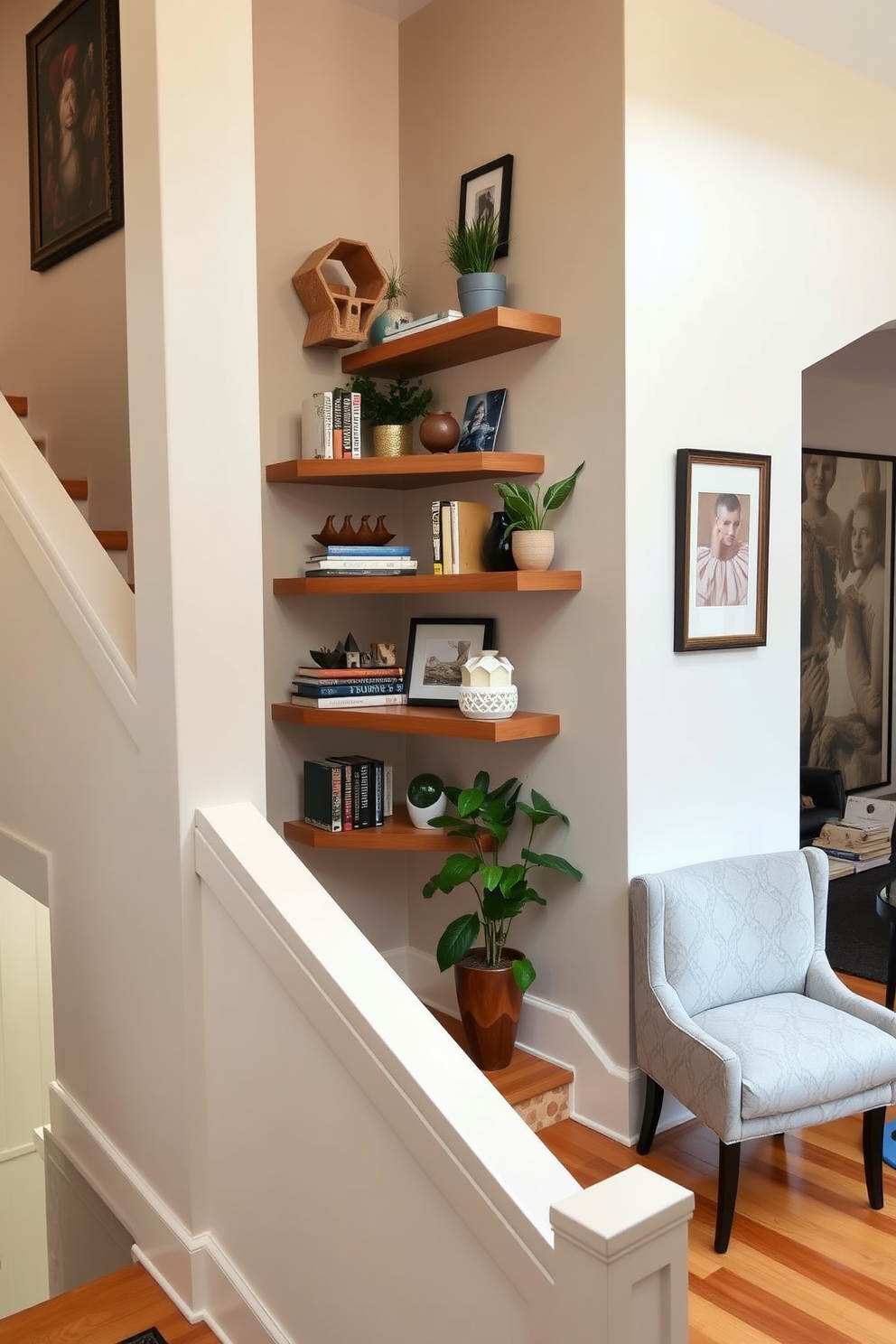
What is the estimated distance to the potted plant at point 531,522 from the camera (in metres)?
3.12

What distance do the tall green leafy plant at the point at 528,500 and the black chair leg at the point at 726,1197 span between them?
1.68 meters

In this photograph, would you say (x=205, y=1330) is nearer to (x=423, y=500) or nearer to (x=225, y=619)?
(x=225, y=619)

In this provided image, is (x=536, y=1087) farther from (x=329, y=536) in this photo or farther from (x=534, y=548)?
(x=329, y=536)

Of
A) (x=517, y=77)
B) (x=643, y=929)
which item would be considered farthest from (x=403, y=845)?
(x=517, y=77)

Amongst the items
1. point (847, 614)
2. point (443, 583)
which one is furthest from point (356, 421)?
point (847, 614)

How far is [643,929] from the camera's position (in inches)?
117

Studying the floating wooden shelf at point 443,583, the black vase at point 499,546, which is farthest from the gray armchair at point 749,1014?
the black vase at point 499,546

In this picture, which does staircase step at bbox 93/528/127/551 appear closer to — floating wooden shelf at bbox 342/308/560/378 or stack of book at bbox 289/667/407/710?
stack of book at bbox 289/667/407/710

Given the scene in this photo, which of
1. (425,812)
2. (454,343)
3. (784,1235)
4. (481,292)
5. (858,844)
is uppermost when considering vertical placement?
(481,292)

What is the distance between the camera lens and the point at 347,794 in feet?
11.5

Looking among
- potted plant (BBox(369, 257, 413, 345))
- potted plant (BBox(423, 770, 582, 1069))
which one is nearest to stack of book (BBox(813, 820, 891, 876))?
potted plant (BBox(423, 770, 582, 1069))

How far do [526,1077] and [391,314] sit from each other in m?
2.35

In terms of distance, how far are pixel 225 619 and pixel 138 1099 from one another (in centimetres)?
107

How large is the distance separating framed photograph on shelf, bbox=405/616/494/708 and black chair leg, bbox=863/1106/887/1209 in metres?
1.61
